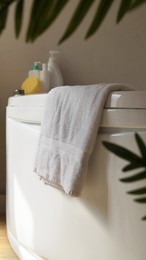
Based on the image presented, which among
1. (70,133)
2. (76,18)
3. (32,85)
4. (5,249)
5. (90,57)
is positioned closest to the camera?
(76,18)

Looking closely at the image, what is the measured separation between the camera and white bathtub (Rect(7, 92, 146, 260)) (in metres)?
0.86

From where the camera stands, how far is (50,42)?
2.13 m

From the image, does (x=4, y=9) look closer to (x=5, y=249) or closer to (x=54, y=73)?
(x=5, y=249)

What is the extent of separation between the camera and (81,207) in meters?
0.99

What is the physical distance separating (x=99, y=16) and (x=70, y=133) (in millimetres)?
805

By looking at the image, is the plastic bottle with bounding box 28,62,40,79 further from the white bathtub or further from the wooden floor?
the wooden floor

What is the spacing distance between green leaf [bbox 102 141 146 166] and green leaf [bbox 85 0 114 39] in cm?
5

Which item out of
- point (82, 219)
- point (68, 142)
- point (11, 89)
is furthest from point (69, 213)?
point (11, 89)

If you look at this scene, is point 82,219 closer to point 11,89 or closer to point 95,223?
point 95,223

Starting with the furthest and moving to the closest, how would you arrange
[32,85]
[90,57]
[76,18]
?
1. [90,57]
2. [32,85]
3. [76,18]

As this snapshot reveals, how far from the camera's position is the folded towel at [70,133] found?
90 centimetres

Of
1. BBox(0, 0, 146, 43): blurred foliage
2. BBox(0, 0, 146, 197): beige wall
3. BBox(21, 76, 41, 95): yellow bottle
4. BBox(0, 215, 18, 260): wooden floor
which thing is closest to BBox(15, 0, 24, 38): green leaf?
BBox(0, 0, 146, 43): blurred foliage

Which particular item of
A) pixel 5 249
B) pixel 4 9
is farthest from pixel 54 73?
pixel 4 9

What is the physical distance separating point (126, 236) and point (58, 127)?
1.07ft
